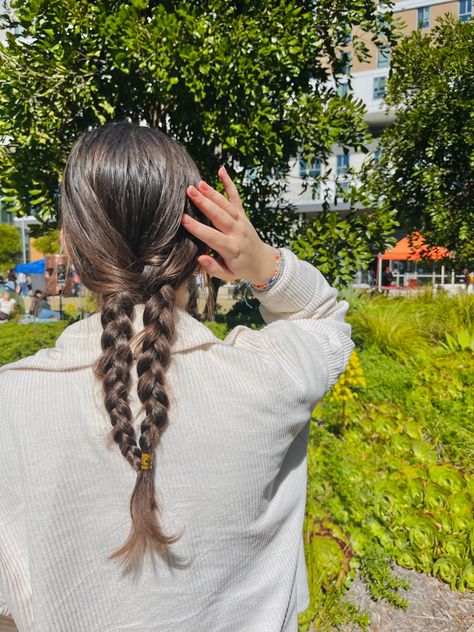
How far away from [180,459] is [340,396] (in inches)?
123

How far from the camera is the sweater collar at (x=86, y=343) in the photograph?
78cm

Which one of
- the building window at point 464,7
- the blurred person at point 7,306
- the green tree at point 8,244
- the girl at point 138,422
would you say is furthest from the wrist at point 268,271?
the green tree at point 8,244

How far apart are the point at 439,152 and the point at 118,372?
27.4 feet

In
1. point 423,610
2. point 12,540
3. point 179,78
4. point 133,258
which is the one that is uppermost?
point 179,78

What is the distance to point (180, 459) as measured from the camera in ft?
2.62

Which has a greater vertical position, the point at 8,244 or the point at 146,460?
the point at 8,244

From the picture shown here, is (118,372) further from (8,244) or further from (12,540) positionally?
(8,244)

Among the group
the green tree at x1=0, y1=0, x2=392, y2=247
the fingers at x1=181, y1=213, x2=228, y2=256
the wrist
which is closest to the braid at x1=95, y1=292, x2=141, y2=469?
the fingers at x1=181, y1=213, x2=228, y2=256

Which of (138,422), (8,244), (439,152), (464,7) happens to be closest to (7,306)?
(439,152)

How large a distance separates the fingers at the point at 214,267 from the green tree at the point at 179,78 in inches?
141

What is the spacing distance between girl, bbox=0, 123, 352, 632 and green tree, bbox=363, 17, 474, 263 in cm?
705

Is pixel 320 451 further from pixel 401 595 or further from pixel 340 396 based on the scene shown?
pixel 401 595

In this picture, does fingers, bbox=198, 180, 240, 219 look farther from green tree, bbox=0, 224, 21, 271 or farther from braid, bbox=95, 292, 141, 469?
green tree, bbox=0, 224, 21, 271

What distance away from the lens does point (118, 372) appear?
2.53ft
